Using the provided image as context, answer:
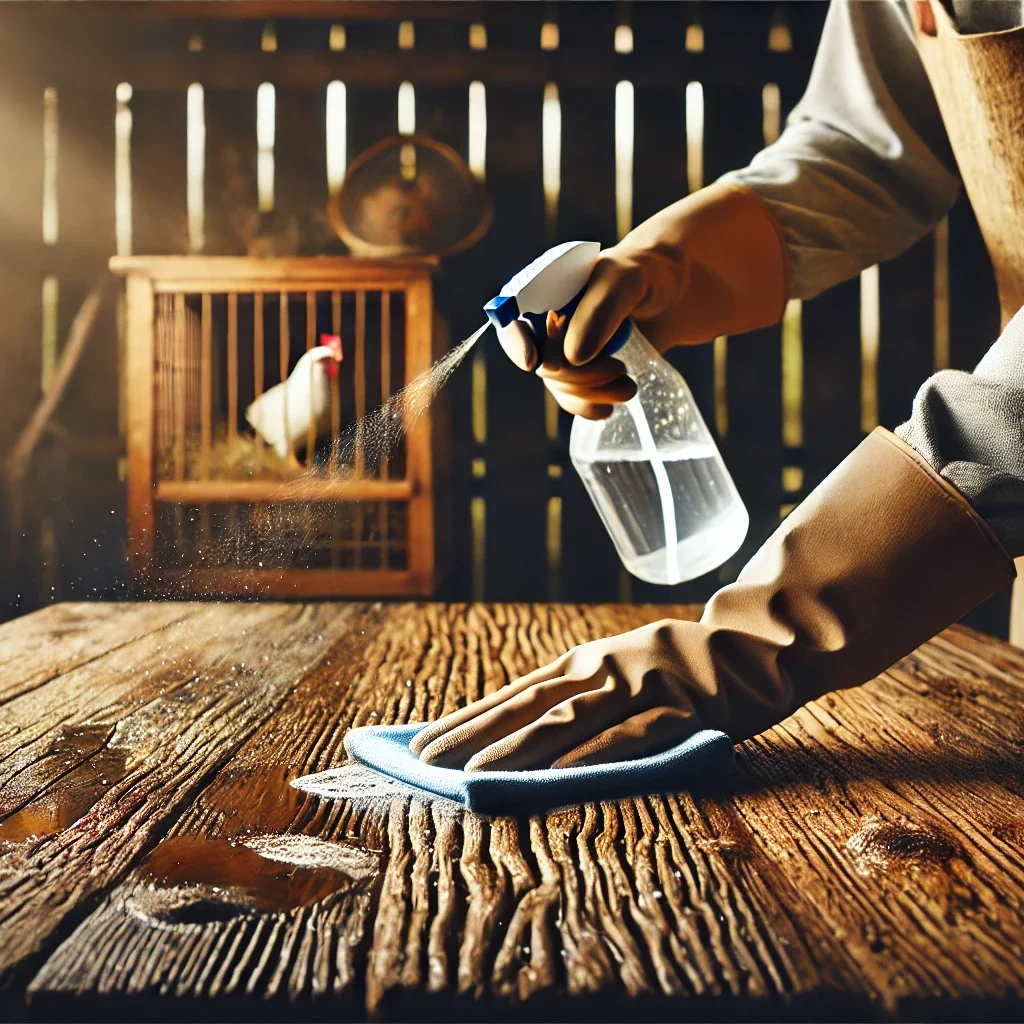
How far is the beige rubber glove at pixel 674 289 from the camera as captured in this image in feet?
2.98

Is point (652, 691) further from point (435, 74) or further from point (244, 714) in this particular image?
point (435, 74)

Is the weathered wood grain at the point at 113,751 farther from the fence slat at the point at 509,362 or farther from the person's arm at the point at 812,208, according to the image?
the fence slat at the point at 509,362

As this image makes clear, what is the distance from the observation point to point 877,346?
119 inches

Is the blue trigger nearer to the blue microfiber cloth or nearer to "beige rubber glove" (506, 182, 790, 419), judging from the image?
"beige rubber glove" (506, 182, 790, 419)

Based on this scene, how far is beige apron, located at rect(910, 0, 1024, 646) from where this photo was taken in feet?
3.44

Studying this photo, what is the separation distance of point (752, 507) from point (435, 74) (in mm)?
1618

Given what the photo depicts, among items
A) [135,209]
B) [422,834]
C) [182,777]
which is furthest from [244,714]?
[135,209]

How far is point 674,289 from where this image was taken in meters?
1.06

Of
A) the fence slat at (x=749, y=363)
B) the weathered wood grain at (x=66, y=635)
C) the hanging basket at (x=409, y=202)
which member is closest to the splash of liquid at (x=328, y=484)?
the hanging basket at (x=409, y=202)

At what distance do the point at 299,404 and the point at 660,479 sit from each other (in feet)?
4.74

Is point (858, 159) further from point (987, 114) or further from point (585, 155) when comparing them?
point (585, 155)

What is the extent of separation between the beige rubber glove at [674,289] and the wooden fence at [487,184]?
6.05 feet

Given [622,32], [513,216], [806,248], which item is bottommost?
[806,248]

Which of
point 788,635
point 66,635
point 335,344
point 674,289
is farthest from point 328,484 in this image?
point 788,635
